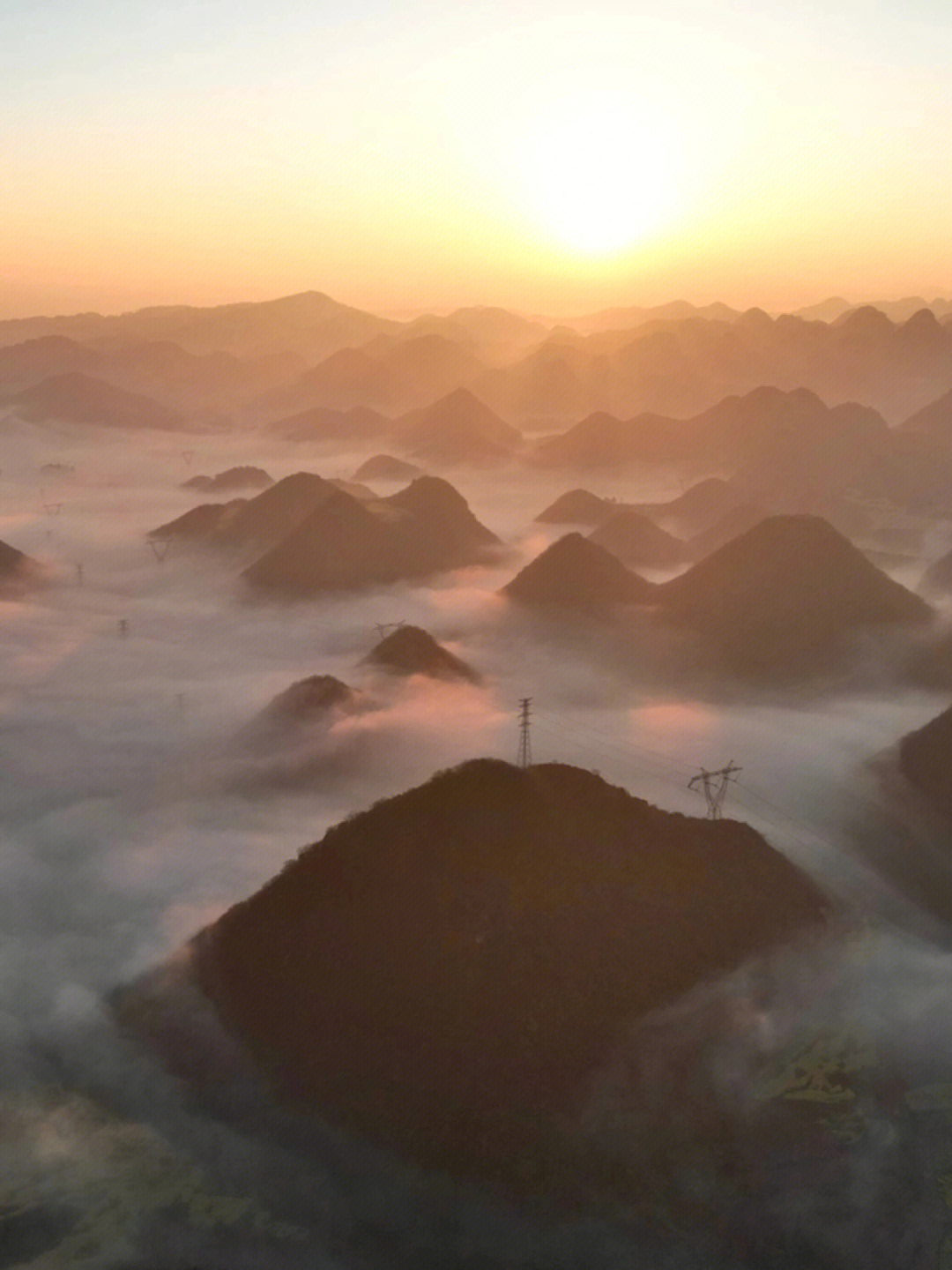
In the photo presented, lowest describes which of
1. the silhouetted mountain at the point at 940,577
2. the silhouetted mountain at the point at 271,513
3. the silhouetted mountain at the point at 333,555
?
the silhouetted mountain at the point at 940,577

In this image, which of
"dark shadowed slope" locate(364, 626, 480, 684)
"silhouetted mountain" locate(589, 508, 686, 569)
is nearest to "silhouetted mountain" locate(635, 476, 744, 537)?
"silhouetted mountain" locate(589, 508, 686, 569)

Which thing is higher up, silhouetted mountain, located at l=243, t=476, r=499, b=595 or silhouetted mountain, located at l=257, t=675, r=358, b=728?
silhouetted mountain, located at l=243, t=476, r=499, b=595

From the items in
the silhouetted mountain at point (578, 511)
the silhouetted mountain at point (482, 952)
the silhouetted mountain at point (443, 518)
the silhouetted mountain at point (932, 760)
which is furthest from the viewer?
the silhouetted mountain at point (578, 511)

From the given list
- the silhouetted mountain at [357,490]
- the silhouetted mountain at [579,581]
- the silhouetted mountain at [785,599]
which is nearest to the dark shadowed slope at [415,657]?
the silhouetted mountain at [579,581]

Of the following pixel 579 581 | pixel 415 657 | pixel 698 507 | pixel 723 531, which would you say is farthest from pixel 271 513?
pixel 698 507

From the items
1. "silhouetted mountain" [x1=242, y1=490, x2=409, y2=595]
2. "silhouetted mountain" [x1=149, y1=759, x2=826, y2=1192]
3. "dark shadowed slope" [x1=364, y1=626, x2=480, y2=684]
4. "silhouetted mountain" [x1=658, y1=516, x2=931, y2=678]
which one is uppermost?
"silhouetted mountain" [x1=242, y1=490, x2=409, y2=595]

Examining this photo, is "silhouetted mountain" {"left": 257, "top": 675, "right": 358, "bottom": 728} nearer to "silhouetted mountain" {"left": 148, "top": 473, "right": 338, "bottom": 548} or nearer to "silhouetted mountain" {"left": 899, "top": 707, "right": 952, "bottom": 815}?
"silhouetted mountain" {"left": 899, "top": 707, "right": 952, "bottom": 815}

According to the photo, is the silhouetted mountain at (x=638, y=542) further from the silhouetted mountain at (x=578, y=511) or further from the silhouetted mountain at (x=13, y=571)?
the silhouetted mountain at (x=13, y=571)
